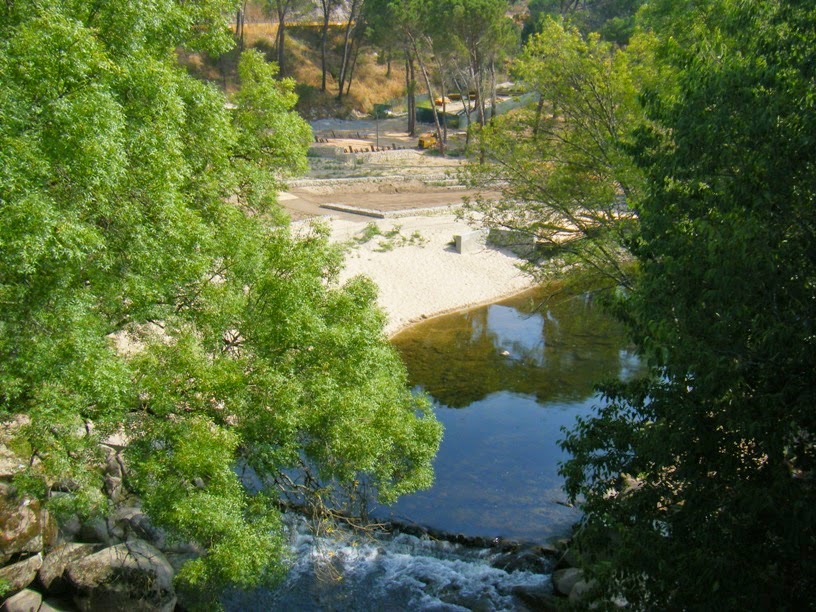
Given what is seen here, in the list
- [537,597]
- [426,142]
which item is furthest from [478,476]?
[426,142]

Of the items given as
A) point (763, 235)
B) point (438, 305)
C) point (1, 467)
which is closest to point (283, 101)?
point (1, 467)

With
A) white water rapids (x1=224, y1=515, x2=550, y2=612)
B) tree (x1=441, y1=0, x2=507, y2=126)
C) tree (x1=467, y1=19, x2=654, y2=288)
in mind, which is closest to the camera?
white water rapids (x1=224, y1=515, x2=550, y2=612)

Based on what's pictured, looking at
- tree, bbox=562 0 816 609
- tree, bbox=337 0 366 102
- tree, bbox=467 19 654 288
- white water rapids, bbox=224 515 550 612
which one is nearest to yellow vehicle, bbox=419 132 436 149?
tree, bbox=337 0 366 102

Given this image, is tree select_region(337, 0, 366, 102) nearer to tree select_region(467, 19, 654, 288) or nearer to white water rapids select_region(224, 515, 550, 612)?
tree select_region(467, 19, 654, 288)

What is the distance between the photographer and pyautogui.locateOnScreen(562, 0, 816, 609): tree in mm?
7602

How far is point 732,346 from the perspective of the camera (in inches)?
316

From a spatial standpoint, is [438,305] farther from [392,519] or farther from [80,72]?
[80,72]

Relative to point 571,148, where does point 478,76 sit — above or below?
above

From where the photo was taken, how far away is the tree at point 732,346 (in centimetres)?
760

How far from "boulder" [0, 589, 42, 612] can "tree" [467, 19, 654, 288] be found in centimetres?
1258

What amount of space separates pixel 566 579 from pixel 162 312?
329 inches

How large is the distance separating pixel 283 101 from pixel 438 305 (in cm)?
1672

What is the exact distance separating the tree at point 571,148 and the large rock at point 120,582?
433 inches

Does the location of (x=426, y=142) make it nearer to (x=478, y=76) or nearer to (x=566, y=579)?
(x=478, y=76)
